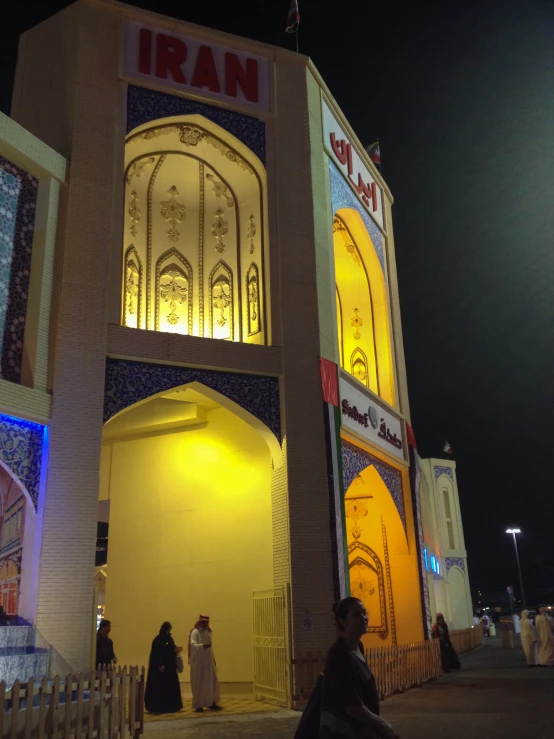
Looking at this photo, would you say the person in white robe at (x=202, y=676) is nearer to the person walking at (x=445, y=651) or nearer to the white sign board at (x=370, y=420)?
the white sign board at (x=370, y=420)

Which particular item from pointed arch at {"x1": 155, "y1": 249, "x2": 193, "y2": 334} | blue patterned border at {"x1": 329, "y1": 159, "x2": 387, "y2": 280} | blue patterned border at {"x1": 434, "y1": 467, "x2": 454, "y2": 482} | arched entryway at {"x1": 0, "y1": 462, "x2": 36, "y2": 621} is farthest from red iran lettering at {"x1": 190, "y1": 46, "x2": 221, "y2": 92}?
blue patterned border at {"x1": 434, "y1": 467, "x2": 454, "y2": 482}

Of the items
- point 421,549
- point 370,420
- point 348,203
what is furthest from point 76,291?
point 421,549

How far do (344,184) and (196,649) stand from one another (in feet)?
29.9

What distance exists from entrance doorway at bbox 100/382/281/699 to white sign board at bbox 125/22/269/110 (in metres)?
5.31

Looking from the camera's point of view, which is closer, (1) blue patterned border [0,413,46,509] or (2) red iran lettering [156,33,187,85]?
(1) blue patterned border [0,413,46,509]

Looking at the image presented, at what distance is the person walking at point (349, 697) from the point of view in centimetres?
279

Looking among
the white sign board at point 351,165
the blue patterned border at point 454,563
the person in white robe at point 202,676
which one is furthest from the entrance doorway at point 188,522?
the blue patterned border at point 454,563

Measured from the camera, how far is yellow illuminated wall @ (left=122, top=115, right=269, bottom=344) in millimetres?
12070

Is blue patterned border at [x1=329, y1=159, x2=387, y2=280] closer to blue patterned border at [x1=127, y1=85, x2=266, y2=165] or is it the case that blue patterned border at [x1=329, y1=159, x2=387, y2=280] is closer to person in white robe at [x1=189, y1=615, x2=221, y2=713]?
blue patterned border at [x1=127, y1=85, x2=266, y2=165]

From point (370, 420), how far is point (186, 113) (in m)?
6.24

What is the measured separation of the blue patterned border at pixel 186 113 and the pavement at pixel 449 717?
8711 millimetres

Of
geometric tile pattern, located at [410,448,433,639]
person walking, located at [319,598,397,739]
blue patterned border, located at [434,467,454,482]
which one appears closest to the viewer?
person walking, located at [319,598,397,739]

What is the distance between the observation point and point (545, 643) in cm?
1423

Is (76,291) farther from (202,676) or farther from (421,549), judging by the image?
(421,549)
